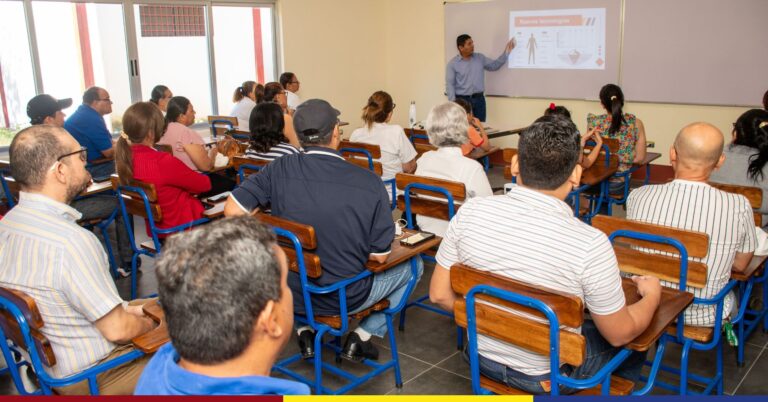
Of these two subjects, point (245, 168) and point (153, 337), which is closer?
point (153, 337)

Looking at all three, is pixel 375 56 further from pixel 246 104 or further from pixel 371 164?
pixel 371 164

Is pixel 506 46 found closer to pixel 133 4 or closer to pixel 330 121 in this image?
pixel 133 4

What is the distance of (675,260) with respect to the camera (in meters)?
2.42

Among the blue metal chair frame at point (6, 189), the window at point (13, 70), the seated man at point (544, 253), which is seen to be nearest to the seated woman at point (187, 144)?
the blue metal chair frame at point (6, 189)

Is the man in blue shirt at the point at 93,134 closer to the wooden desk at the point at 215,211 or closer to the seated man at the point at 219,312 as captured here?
the wooden desk at the point at 215,211

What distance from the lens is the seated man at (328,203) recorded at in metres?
2.76

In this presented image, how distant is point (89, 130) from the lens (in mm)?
5418

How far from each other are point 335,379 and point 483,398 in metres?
1.41

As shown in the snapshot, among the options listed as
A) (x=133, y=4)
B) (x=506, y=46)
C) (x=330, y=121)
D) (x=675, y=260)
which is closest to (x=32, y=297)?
(x=330, y=121)

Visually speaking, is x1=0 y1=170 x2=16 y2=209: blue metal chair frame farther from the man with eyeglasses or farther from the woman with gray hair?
the man with eyeglasses

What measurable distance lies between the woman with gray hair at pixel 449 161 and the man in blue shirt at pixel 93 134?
2.93 metres

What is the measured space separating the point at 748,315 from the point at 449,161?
1901 mm

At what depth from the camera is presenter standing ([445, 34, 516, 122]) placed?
8.38 meters

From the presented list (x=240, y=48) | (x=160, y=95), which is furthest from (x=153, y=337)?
(x=240, y=48)
